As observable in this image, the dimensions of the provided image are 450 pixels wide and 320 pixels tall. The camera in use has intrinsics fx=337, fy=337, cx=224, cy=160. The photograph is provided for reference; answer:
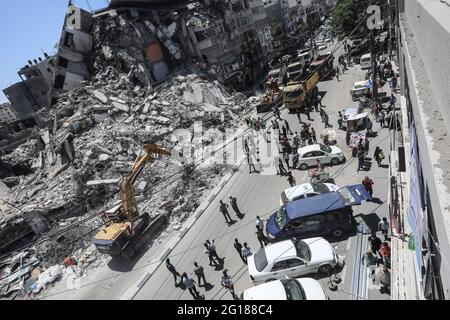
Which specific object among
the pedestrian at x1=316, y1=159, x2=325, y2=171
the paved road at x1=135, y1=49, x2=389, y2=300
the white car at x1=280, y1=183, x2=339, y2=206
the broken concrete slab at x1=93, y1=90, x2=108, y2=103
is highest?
the broken concrete slab at x1=93, y1=90, x2=108, y2=103

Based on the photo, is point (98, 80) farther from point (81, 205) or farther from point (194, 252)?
point (194, 252)

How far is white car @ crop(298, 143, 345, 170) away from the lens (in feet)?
68.0

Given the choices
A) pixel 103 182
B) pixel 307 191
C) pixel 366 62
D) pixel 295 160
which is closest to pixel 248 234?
pixel 307 191

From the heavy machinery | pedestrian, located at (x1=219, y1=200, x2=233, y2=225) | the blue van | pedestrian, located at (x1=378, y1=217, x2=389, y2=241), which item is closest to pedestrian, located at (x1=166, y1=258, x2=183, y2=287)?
pedestrian, located at (x1=219, y1=200, x2=233, y2=225)

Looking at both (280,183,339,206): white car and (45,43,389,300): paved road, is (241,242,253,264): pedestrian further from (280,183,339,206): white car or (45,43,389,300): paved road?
(280,183,339,206): white car

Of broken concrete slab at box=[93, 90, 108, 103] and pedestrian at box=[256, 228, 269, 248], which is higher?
broken concrete slab at box=[93, 90, 108, 103]

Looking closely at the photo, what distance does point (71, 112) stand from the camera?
116ft

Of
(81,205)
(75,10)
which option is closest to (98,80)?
(75,10)

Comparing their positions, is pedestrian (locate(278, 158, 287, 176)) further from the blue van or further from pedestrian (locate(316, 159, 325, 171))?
the blue van

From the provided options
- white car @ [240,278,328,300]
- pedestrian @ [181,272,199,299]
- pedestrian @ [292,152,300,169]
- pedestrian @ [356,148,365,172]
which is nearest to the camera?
white car @ [240,278,328,300]

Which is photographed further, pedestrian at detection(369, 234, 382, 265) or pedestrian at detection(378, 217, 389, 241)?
pedestrian at detection(378, 217, 389, 241)

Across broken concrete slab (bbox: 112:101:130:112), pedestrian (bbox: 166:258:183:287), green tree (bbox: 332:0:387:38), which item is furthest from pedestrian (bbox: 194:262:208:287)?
green tree (bbox: 332:0:387:38)

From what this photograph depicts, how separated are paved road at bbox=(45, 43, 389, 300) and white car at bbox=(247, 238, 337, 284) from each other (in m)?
0.68

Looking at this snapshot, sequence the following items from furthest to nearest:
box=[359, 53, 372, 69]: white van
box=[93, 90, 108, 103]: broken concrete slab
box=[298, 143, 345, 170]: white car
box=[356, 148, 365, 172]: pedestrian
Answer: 1. box=[359, 53, 372, 69]: white van
2. box=[93, 90, 108, 103]: broken concrete slab
3. box=[298, 143, 345, 170]: white car
4. box=[356, 148, 365, 172]: pedestrian
